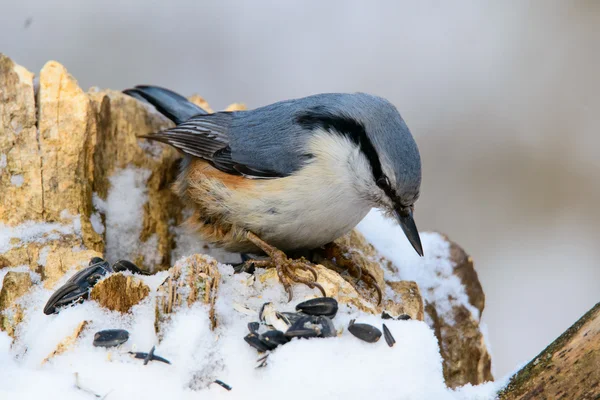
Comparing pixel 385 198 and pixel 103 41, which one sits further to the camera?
pixel 103 41

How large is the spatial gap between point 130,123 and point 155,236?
59 centimetres

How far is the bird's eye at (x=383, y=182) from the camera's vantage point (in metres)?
2.76

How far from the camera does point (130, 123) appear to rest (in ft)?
11.5

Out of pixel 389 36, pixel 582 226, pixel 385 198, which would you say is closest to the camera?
pixel 385 198

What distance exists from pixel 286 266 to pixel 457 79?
10.8ft

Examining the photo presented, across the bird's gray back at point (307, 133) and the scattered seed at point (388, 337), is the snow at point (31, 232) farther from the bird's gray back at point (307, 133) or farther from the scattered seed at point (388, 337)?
the scattered seed at point (388, 337)

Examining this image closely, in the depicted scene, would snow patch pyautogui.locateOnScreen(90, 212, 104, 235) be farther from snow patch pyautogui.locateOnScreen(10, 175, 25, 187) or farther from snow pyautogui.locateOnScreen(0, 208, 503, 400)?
snow pyautogui.locateOnScreen(0, 208, 503, 400)

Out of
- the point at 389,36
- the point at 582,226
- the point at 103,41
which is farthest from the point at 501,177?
the point at 103,41

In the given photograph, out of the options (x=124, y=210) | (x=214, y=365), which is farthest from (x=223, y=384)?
(x=124, y=210)

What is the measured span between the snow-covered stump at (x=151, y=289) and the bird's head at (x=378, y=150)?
38 cm

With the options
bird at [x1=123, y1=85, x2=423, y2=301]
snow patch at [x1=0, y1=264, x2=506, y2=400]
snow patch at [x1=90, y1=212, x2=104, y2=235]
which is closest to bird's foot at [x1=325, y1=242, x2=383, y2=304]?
bird at [x1=123, y1=85, x2=423, y2=301]

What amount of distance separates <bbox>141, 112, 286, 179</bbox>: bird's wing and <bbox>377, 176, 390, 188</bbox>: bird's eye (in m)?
0.50

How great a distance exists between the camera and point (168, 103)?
3.69m

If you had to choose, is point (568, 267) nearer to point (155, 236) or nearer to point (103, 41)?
point (155, 236)
